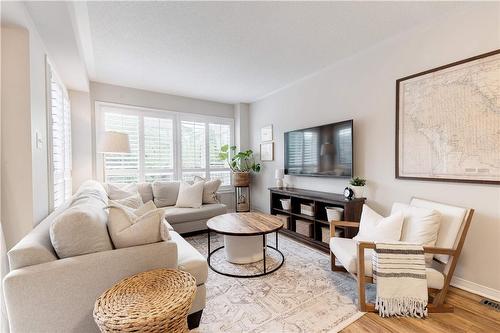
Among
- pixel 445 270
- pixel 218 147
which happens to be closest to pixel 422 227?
pixel 445 270

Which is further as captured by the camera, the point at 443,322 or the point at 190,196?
the point at 190,196

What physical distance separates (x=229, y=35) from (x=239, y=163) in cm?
311

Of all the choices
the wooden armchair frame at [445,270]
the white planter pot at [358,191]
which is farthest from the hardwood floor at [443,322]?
the white planter pot at [358,191]

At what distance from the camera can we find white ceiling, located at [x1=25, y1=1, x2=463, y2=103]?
1983 mm

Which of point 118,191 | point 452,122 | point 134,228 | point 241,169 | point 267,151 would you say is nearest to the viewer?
point 134,228

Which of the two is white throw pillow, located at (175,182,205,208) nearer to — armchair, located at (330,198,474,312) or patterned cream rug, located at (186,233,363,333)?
patterned cream rug, located at (186,233,363,333)

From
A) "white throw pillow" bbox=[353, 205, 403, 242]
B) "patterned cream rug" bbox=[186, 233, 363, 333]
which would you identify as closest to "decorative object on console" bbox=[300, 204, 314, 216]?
"patterned cream rug" bbox=[186, 233, 363, 333]

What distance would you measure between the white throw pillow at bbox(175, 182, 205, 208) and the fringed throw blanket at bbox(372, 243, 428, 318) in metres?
2.76

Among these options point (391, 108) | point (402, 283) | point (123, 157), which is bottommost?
point (402, 283)

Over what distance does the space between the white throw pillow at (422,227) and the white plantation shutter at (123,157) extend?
13.8 feet

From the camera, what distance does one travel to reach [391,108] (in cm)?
254

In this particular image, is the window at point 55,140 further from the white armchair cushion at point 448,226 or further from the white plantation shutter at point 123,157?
the white armchair cushion at point 448,226

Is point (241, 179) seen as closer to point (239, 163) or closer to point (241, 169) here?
point (241, 169)

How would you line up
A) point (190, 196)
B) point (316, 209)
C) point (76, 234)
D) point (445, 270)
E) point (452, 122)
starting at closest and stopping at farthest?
point (76, 234)
point (445, 270)
point (452, 122)
point (316, 209)
point (190, 196)
